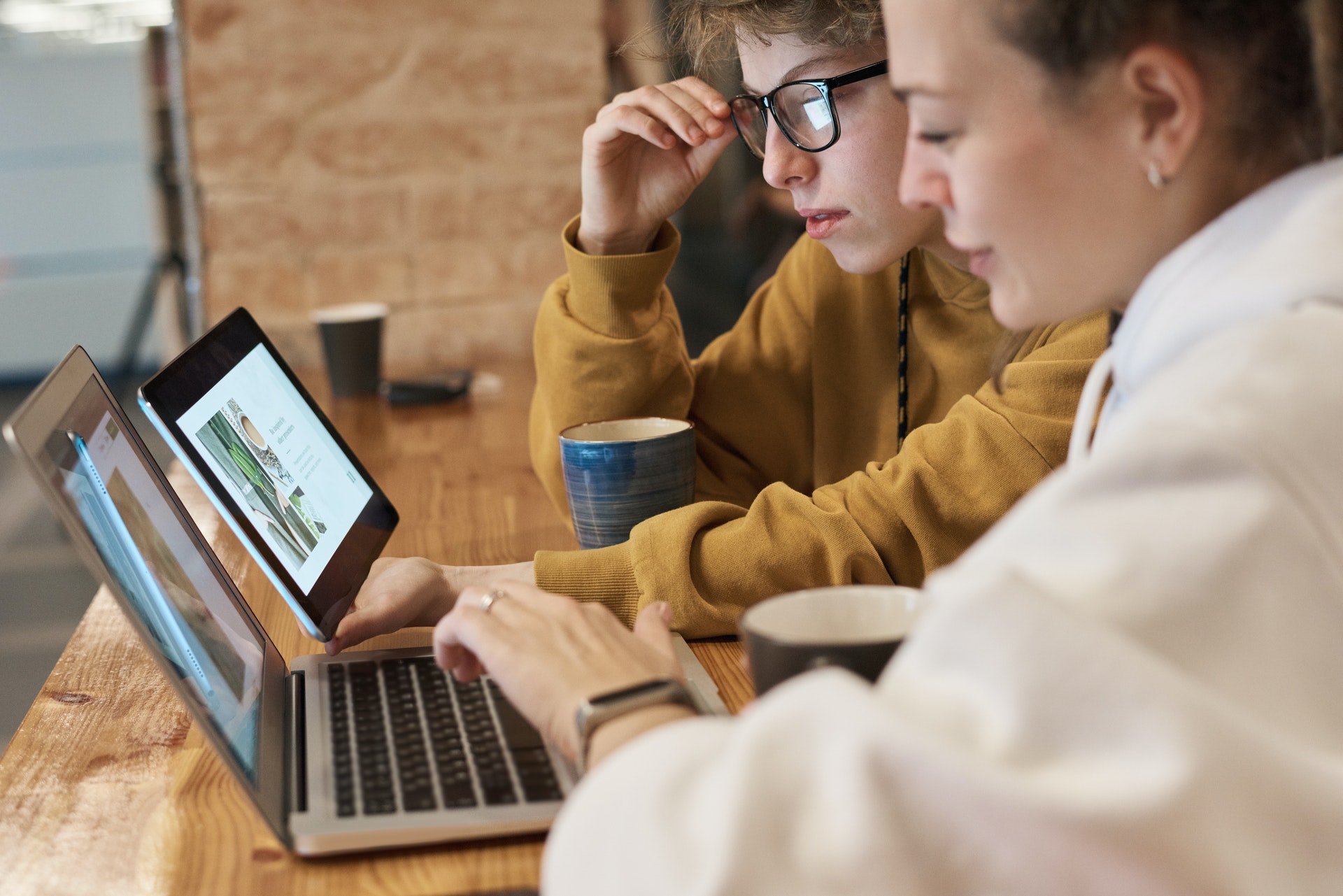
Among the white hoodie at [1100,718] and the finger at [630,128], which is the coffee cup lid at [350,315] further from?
the white hoodie at [1100,718]

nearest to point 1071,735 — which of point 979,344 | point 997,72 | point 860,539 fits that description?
point 997,72

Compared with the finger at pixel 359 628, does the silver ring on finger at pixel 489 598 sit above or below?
above

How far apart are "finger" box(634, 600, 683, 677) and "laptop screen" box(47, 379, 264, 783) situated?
239mm

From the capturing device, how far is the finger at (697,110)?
1.21 metres

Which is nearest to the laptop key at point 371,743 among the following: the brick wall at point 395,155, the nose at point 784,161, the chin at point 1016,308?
the chin at point 1016,308

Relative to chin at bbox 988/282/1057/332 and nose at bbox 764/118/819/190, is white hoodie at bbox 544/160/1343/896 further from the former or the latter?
nose at bbox 764/118/819/190

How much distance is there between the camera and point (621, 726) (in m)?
0.65

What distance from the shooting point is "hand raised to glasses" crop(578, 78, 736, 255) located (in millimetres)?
1220

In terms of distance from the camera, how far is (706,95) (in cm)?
122

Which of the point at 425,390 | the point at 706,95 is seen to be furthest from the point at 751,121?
the point at 425,390

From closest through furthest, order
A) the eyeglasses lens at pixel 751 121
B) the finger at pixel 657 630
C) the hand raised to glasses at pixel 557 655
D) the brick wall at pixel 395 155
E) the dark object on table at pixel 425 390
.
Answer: the hand raised to glasses at pixel 557 655, the finger at pixel 657 630, the eyeglasses lens at pixel 751 121, the dark object on table at pixel 425 390, the brick wall at pixel 395 155

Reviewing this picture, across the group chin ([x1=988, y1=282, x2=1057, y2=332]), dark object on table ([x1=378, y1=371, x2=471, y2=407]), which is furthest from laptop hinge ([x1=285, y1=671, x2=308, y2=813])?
dark object on table ([x1=378, y1=371, x2=471, y2=407])

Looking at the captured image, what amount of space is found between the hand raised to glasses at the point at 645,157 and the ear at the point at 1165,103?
2.19 feet

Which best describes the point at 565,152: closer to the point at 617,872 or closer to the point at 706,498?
the point at 706,498
